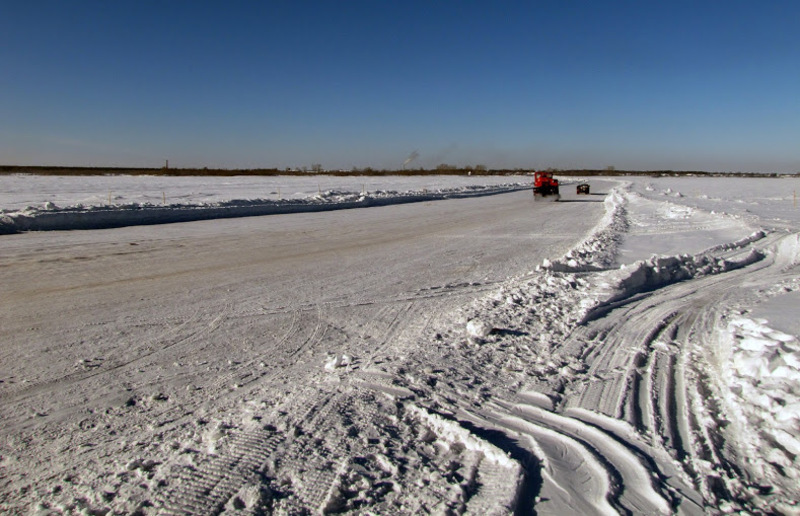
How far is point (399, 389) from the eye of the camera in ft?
14.0

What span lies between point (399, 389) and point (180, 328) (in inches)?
119

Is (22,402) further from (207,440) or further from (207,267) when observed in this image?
(207,267)

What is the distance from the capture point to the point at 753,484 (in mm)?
2984

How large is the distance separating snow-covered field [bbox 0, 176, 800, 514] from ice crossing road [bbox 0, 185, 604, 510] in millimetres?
30

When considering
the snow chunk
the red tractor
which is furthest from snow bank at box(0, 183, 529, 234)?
the snow chunk

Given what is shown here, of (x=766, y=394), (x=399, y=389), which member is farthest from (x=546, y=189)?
(x=399, y=389)

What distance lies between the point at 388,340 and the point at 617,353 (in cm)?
236

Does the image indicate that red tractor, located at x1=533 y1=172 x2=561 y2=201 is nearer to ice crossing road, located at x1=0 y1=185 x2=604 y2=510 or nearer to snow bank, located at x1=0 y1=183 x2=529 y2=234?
Answer: snow bank, located at x1=0 y1=183 x2=529 y2=234

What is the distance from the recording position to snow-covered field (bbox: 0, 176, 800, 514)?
2.94m

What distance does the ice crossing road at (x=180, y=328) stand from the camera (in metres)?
3.50

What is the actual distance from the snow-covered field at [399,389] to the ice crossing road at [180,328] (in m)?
0.03

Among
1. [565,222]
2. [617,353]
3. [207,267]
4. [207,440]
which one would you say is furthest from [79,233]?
[565,222]

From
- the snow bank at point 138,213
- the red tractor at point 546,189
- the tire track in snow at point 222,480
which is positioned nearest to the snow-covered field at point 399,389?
the tire track in snow at point 222,480

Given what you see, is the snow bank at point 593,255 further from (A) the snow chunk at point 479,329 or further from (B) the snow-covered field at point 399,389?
(A) the snow chunk at point 479,329
